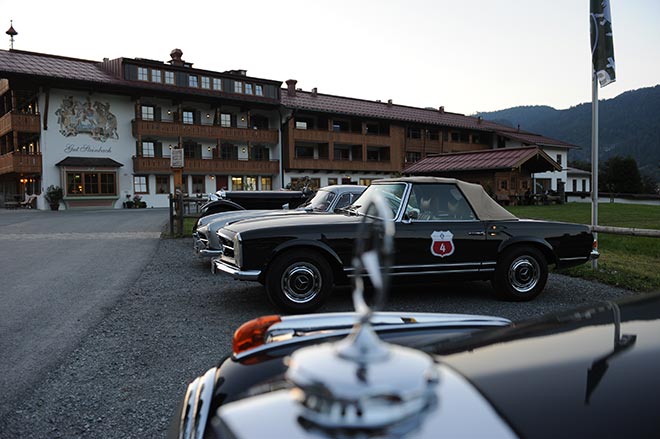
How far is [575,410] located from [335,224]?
5038 mm

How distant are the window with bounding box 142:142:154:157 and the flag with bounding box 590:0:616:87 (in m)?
36.3

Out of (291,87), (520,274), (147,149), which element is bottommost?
(520,274)

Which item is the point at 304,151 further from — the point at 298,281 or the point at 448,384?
the point at 448,384

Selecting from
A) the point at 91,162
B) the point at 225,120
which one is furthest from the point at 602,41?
the point at 225,120

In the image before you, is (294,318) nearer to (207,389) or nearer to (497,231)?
(207,389)

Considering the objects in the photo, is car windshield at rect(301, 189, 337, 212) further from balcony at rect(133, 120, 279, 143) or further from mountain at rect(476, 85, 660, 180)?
mountain at rect(476, 85, 660, 180)

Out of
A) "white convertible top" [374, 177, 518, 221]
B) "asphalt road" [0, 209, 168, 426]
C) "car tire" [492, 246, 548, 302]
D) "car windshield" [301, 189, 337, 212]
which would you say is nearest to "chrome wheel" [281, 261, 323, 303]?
"white convertible top" [374, 177, 518, 221]

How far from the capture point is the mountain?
113719 millimetres

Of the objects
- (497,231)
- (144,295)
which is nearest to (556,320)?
(497,231)

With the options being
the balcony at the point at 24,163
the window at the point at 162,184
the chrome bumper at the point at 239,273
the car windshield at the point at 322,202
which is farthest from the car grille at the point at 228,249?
the window at the point at 162,184

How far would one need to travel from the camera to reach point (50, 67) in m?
35.6

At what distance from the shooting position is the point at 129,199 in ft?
124

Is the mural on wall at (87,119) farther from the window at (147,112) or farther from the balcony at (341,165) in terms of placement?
the balcony at (341,165)

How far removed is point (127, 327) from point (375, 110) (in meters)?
49.9
